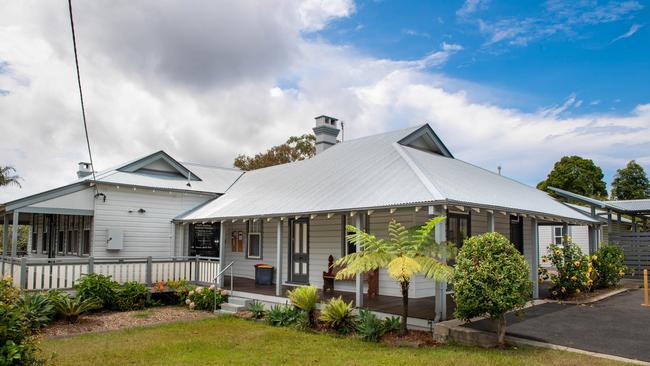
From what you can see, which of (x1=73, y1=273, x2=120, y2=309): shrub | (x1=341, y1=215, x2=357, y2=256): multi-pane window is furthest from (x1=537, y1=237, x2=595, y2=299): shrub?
(x1=73, y1=273, x2=120, y2=309): shrub

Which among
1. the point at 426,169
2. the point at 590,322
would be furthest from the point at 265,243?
the point at 590,322

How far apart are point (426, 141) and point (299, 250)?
231 inches

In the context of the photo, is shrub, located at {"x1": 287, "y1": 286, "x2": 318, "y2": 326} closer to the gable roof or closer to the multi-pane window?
the multi-pane window

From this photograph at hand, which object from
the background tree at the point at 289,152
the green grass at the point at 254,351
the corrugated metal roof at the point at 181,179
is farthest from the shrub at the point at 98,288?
the background tree at the point at 289,152

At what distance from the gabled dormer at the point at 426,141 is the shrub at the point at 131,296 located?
9068mm

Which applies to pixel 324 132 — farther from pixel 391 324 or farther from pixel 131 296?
pixel 391 324

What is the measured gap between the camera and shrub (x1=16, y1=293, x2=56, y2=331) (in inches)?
434

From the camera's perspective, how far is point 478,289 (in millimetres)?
8555

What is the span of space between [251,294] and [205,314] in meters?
1.40

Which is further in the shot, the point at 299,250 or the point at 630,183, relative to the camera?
the point at 630,183

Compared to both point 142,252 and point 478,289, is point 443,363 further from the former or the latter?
point 142,252

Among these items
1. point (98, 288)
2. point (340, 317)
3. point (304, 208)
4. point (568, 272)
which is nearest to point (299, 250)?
point (304, 208)

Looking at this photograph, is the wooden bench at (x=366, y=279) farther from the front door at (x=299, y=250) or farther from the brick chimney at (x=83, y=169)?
the brick chimney at (x=83, y=169)

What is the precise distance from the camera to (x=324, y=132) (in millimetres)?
20812
